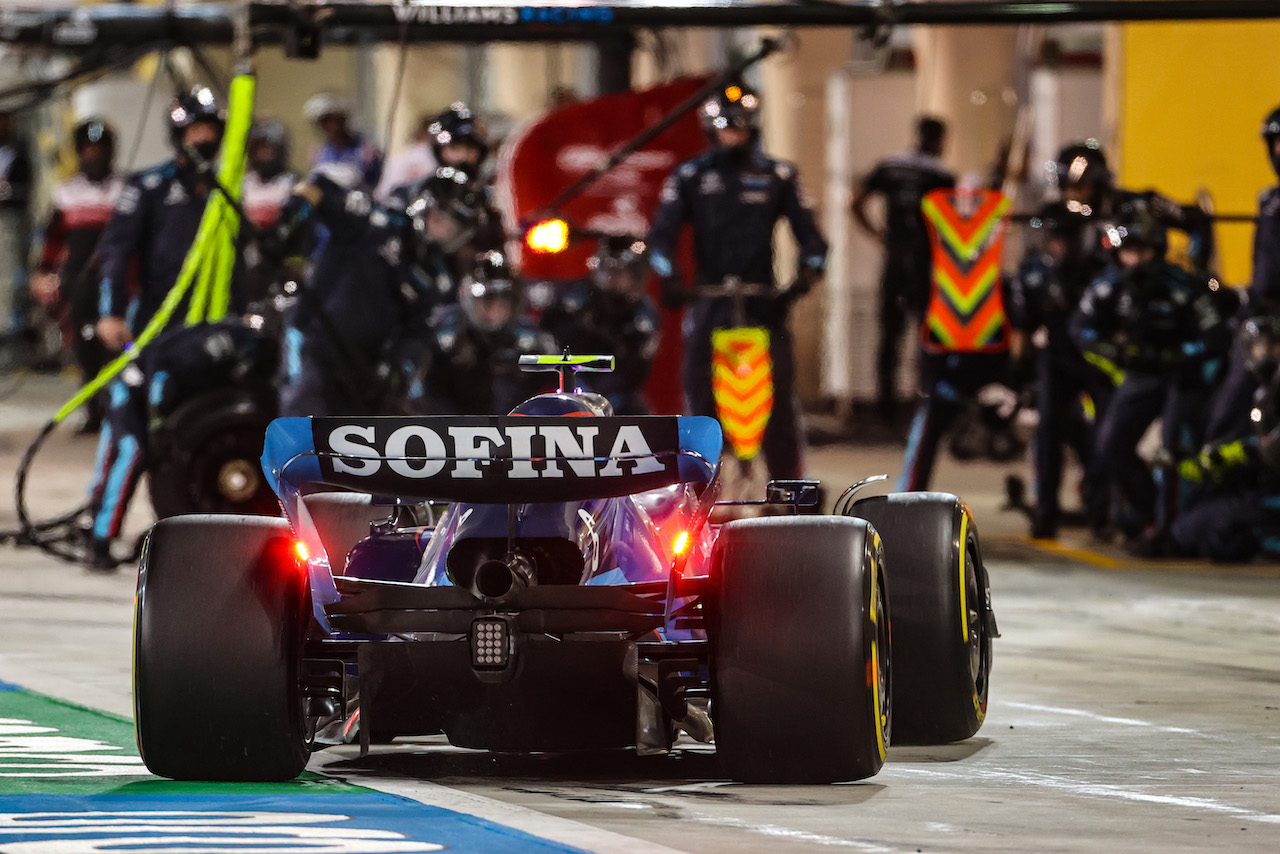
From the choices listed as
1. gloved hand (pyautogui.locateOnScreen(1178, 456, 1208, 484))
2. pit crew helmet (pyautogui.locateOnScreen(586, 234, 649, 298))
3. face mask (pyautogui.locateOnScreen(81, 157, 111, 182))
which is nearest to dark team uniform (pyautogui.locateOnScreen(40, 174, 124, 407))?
face mask (pyautogui.locateOnScreen(81, 157, 111, 182))

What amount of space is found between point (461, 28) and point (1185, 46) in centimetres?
722

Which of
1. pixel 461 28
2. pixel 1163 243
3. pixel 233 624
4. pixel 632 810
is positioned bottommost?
pixel 632 810

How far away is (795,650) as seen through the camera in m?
6.65

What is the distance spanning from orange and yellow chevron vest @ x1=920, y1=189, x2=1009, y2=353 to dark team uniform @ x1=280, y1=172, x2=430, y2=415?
302 cm

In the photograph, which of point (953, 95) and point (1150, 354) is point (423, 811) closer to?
point (1150, 354)

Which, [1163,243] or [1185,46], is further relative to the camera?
[1185,46]

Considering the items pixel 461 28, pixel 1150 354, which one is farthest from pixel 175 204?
pixel 1150 354

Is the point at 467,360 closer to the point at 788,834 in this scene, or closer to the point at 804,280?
the point at 804,280

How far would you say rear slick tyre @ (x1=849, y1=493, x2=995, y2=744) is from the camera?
7578mm

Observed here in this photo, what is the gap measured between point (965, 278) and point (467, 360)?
10.6ft

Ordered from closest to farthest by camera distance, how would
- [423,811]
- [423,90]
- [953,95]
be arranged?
[423,811] < [953,95] < [423,90]

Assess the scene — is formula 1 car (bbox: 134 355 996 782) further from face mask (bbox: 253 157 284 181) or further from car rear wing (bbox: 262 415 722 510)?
face mask (bbox: 253 157 284 181)

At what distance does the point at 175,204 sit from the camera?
1384 centimetres

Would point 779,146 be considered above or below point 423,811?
above
